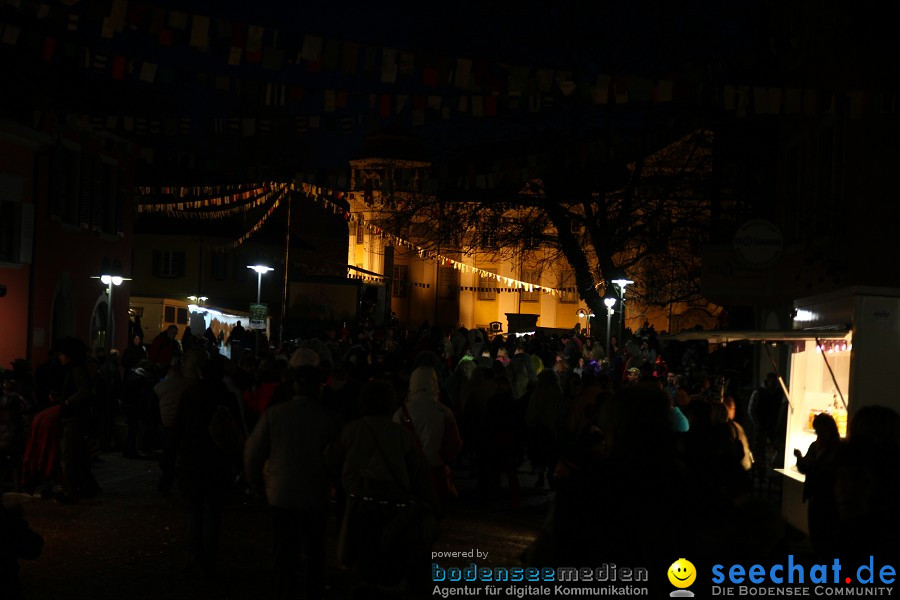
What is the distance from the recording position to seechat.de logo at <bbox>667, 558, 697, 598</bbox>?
4.30 m

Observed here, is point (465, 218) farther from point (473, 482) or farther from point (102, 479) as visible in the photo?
point (102, 479)

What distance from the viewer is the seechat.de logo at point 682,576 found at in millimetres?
4302

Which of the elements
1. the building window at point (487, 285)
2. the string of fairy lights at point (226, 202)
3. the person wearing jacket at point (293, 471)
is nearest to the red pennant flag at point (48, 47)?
the person wearing jacket at point (293, 471)

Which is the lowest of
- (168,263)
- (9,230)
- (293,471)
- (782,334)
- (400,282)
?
(293,471)

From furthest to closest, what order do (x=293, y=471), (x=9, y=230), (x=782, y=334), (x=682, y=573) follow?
(x=9, y=230) → (x=782, y=334) → (x=293, y=471) → (x=682, y=573)

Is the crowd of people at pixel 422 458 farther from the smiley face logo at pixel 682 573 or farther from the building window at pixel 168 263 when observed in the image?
the building window at pixel 168 263

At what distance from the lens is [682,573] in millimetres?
4344

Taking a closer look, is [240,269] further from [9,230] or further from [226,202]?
[9,230]

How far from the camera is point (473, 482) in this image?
1759 centimetres

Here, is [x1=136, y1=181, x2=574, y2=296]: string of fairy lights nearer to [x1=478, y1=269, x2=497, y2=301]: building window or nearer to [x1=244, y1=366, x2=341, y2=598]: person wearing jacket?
[x1=478, y1=269, x2=497, y2=301]: building window

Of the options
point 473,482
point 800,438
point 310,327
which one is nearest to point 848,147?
point 800,438

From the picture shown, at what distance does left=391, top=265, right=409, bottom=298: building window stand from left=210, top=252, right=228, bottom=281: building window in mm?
30073

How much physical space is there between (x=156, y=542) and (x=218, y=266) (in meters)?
48.7

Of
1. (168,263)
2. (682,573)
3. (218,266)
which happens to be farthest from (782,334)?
(218,266)
